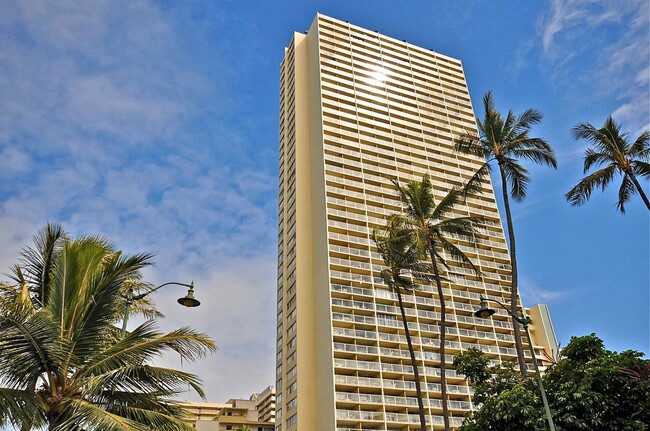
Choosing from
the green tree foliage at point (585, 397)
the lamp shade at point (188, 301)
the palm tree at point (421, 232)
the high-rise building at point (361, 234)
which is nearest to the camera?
the lamp shade at point (188, 301)

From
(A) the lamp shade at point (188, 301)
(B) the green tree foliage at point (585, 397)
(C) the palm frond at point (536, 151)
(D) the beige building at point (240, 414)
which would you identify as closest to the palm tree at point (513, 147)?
(C) the palm frond at point (536, 151)

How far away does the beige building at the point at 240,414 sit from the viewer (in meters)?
89.7

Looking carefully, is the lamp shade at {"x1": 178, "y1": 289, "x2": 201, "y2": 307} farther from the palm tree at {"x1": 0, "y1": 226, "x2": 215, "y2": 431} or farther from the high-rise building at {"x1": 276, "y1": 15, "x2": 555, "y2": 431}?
the high-rise building at {"x1": 276, "y1": 15, "x2": 555, "y2": 431}

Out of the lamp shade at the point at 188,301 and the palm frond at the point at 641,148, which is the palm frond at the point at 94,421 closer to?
the lamp shade at the point at 188,301

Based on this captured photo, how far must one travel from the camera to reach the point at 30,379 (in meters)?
9.58

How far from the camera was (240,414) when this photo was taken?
4060 inches

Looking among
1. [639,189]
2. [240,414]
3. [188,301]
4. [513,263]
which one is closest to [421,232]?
[513,263]

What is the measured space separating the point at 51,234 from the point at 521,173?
2313cm

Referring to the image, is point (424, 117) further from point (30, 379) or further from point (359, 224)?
point (30, 379)

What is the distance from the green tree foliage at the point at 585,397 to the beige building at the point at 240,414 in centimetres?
6439

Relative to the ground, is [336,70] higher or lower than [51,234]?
higher

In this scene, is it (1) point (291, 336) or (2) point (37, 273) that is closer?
(2) point (37, 273)

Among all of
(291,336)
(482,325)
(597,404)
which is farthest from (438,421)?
(597,404)

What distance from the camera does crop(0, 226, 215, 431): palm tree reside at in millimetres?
9211
